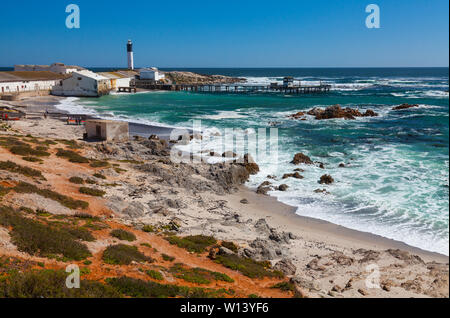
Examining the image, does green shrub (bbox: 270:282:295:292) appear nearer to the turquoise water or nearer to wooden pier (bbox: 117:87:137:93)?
the turquoise water

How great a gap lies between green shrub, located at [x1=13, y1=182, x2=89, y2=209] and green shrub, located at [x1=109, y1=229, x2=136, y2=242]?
2734mm

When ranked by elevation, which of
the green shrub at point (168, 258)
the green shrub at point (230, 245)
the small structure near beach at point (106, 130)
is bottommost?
the green shrub at point (230, 245)

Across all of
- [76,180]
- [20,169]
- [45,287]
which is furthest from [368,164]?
[45,287]

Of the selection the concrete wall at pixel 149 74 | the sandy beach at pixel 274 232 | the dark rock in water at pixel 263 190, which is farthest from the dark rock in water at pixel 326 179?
the concrete wall at pixel 149 74

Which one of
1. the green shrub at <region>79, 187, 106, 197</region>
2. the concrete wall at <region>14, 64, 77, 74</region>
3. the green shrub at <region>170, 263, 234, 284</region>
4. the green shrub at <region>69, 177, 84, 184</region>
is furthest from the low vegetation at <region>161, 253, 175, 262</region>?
the concrete wall at <region>14, 64, 77, 74</region>

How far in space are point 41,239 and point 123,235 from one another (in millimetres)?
2580

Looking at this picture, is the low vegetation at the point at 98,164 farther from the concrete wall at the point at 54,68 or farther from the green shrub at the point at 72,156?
the concrete wall at the point at 54,68

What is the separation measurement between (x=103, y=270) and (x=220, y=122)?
32.8 metres

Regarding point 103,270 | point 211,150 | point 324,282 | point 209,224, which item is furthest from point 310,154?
point 103,270

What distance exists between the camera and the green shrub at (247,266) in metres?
10.0

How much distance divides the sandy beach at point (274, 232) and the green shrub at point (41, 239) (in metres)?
3.27

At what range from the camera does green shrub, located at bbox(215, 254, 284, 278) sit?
1004cm

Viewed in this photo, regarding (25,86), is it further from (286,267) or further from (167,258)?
(286,267)
